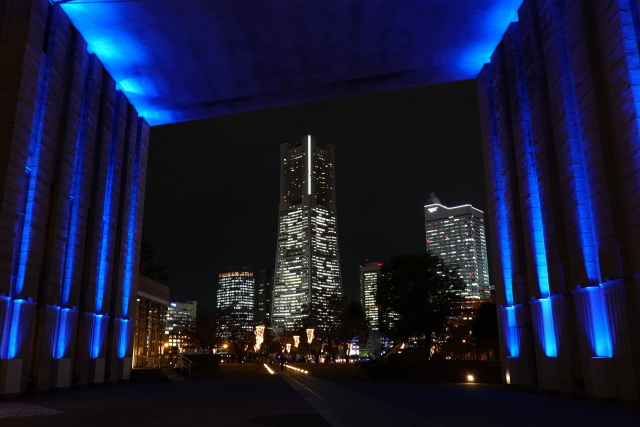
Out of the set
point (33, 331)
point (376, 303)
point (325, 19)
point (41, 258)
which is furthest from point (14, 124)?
point (376, 303)

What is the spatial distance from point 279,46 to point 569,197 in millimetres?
16008

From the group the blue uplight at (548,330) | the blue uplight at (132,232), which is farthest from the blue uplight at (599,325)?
the blue uplight at (132,232)

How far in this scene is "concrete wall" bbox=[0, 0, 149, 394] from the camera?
61.9 ft

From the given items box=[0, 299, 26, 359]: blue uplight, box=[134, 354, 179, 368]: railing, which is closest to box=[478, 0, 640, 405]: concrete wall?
box=[0, 299, 26, 359]: blue uplight

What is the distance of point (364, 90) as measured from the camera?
32062 mm

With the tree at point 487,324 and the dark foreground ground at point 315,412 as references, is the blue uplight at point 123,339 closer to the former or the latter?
the dark foreground ground at point 315,412

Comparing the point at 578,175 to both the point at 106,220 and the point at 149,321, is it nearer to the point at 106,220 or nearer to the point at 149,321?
the point at 106,220

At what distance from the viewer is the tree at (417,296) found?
4225 cm

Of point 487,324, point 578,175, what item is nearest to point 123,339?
point 578,175

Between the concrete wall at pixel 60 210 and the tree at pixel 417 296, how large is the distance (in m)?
21.1

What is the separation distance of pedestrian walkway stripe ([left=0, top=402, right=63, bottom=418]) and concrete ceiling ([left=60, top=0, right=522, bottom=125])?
16.2 m

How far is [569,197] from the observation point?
1784 cm

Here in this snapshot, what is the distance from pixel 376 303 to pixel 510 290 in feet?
73.5

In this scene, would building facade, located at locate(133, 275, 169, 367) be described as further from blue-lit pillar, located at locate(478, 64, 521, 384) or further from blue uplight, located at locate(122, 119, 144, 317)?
blue-lit pillar, located at locate(478, 64, 521, 384)
